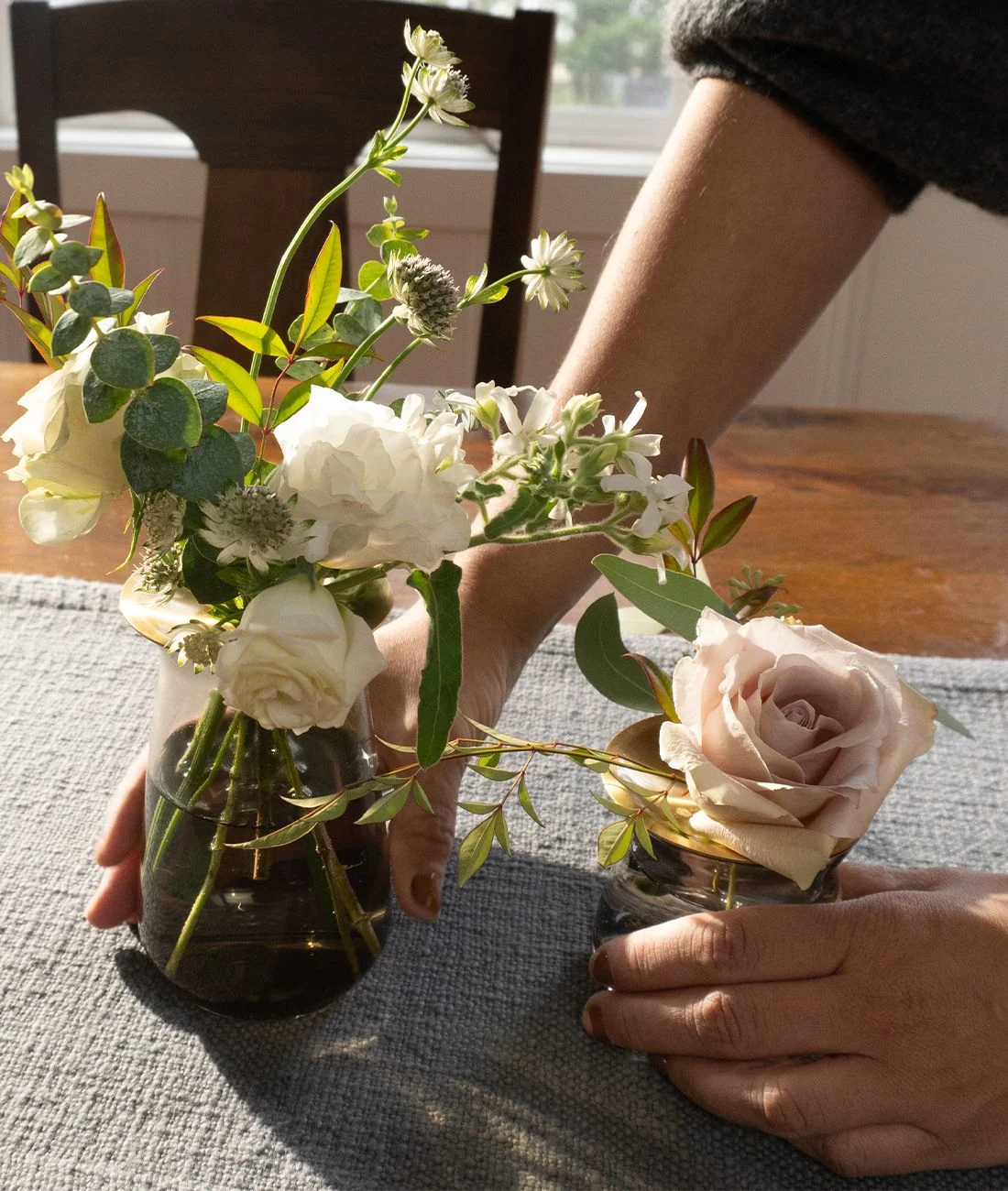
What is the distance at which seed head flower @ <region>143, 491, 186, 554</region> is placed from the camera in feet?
1.22

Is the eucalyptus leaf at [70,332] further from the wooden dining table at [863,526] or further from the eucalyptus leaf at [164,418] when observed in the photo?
the wooden dining table at [863,526]

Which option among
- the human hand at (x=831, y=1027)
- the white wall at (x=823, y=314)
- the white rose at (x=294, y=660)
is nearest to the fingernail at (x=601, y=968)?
the human hand at (x=831, y=1027)

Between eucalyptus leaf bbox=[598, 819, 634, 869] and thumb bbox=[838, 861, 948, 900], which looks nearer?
eucalyptus leaf bbox=[598, 819, 634, 869]

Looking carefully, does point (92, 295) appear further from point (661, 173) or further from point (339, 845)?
point (661, 173)

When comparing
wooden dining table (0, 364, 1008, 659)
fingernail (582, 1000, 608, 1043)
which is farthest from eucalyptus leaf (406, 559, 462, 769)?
wooden dining table (0, 364, 1008, 659)

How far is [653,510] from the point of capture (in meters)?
0.37

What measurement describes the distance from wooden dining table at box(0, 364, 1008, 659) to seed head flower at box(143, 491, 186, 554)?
44 cm

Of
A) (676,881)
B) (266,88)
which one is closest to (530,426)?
(676,881)

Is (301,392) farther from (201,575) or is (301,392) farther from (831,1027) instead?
(831,1027)

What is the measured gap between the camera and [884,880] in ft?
1.93

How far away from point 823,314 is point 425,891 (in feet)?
6.32

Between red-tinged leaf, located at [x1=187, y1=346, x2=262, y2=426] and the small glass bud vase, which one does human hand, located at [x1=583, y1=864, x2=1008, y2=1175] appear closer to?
the small glass bud vase

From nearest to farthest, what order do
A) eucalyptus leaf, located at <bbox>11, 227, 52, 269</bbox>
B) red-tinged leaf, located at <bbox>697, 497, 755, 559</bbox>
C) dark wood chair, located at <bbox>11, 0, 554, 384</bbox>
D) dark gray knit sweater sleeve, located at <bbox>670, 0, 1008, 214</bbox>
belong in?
eucalyptus leaf, located at <bbox>11, 227, 52, 269</bbox>
red-tinged leaf, located at <bbox>697, 497, 755, 559</bbox>
dark gray knit sweater sleeve, located at <bbox>670, 0, 1008, 214</bbox>
dark wood chair, located at <bbox>11, 0, 554, 384</bbox>

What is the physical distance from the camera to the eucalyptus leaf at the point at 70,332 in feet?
1.11
